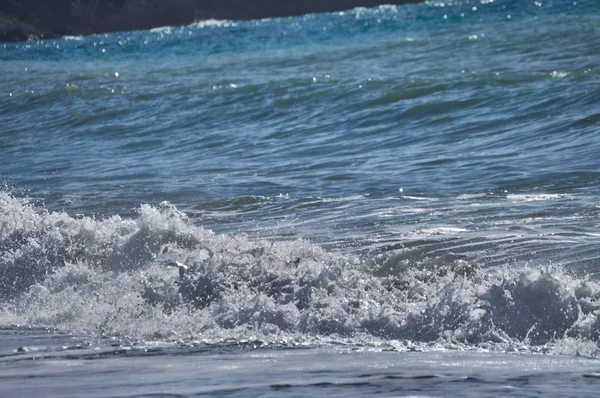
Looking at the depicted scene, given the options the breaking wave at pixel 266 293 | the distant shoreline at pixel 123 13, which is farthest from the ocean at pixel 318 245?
the distant shoreline at pixel 123 13

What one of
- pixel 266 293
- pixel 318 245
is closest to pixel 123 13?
pixel 318 245

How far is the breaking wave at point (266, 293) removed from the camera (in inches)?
190

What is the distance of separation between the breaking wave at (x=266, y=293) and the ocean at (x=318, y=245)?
1cm

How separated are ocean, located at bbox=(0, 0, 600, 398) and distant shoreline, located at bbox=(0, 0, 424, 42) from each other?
5175 cm

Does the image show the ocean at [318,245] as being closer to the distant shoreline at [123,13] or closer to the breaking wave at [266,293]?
the breaking wave at [266,293]

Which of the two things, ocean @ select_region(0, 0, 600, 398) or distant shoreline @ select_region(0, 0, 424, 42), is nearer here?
ocean @ select_region(0, 0, 600, 398)

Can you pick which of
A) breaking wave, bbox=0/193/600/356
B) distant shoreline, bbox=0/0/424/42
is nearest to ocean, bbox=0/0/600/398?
breaking wave, bbox=0/193/600/356

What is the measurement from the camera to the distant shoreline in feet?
217

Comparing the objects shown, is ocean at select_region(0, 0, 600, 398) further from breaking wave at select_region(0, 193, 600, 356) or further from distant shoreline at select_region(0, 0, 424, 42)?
distant shoreline at select_region(0, 0, 424, 42)

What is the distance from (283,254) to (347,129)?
6.38 metres

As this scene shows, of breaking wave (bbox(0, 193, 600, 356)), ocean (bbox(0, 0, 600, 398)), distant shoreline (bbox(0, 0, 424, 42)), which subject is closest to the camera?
ocean (bbox(0, 0, 600, 398))

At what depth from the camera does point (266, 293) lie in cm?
571

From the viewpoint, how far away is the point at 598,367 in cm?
402

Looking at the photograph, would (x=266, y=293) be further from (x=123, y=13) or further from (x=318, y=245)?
(x=123, y=13)
